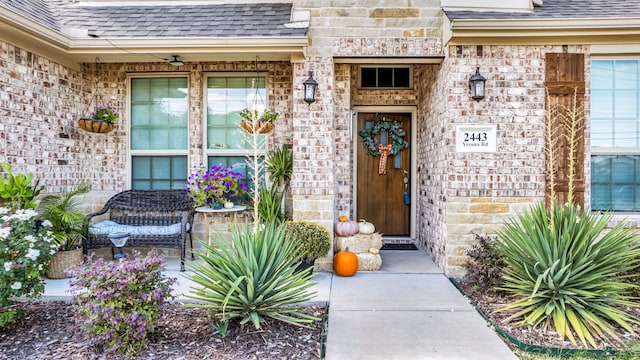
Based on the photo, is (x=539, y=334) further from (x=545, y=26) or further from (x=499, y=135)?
(x=545, y=26)

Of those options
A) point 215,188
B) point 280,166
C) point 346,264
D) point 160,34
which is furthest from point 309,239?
point 160,34

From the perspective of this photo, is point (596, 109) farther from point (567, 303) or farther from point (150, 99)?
point (150, 99)

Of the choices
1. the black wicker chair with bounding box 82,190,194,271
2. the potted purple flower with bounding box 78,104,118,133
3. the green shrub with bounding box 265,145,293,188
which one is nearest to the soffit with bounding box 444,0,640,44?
the green shrub with bounding box 265,145,293,188

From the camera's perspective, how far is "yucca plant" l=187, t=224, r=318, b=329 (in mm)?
3020

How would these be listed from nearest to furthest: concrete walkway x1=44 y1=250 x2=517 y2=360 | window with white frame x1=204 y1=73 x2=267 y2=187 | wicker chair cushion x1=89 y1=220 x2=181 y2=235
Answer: concrete walkway x1=44 y1=250 x2=517 y2=360, wicker chair cushion x1=89 y1=220 x2=181 y2=235, window with white frame x1=204 y1=73 x2=267 y2=187

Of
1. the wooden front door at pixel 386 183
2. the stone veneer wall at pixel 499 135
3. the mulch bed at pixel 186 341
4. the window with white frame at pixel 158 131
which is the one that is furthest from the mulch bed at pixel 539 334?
the window with white frame at pixel 158 131

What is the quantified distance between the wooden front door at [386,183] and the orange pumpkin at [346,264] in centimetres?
176

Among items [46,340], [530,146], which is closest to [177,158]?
[46,340]

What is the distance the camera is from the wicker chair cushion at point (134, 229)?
16.6 feet

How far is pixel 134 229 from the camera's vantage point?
204 inches

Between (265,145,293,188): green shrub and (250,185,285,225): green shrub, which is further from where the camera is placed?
(265,145,293,188): green shrub

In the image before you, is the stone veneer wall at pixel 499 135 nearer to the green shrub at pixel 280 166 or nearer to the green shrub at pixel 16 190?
the green shrub at pixel 280 166

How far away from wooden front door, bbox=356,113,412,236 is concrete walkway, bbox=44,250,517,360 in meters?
1.52

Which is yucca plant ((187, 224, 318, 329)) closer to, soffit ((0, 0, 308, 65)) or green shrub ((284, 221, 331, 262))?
green shrub ((284, 221, 331, 262))
